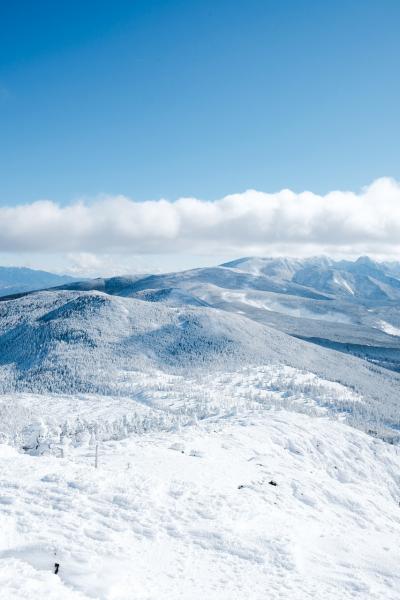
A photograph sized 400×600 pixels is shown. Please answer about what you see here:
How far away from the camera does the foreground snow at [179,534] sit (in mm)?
23656

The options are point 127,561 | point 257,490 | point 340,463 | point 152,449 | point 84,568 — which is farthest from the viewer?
point 340,463

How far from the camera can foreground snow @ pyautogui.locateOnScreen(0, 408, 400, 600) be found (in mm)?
23656

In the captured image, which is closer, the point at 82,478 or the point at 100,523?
the point at 100,523

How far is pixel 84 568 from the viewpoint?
77.1ft

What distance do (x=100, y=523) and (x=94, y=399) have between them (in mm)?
138738

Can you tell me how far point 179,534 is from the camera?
30516 millimetres

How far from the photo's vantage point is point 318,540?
34.5 metres

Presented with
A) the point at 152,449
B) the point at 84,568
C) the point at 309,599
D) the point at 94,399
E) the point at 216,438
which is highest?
the point at 84,568

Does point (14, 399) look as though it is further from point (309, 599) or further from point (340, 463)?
point (309, 599)

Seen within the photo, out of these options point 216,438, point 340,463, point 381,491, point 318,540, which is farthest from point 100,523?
point 340,463

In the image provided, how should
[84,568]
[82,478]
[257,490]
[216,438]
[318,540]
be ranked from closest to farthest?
[84,568]
[318,540]
[82,478]
[257,490]
[216,438]

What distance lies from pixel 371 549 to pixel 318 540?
16.2ft

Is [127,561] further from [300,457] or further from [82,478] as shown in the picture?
[300,457]

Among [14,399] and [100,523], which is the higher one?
[100,523]
